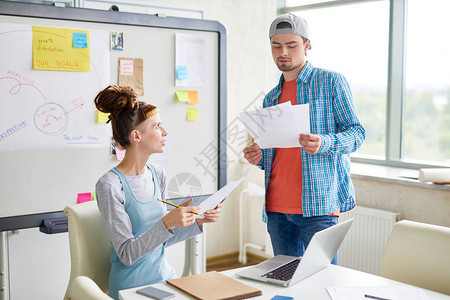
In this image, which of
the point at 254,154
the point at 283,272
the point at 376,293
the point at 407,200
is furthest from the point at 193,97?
the point at 376,293

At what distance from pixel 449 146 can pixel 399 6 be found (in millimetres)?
967

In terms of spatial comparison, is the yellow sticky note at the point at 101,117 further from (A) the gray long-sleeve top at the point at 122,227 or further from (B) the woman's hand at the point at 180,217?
(B) the woman's hand at the point at 180,217

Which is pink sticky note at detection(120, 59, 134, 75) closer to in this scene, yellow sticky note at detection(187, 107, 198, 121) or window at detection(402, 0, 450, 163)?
yellow sticky note at detection(187, 107, 198, 121)

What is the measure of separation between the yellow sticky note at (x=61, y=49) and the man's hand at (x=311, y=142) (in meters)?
1.09

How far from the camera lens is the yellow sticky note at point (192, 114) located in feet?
8.73

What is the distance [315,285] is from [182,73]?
1.47m

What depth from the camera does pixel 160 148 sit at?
186 centimetres

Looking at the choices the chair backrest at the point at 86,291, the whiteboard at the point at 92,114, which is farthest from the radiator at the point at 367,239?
the chair backrest at the point at 86,291

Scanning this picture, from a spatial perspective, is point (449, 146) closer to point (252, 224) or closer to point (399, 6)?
point (399, 6)

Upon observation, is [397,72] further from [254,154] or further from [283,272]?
[283,272]

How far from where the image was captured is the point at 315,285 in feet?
4.84

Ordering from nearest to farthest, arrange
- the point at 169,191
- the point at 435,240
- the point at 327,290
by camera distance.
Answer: the point at 327,290, the point at 435,240, the point at 169,191

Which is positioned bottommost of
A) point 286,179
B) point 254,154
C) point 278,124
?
point 286,179

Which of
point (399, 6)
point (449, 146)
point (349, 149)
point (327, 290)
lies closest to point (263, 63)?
point (399, 6)
